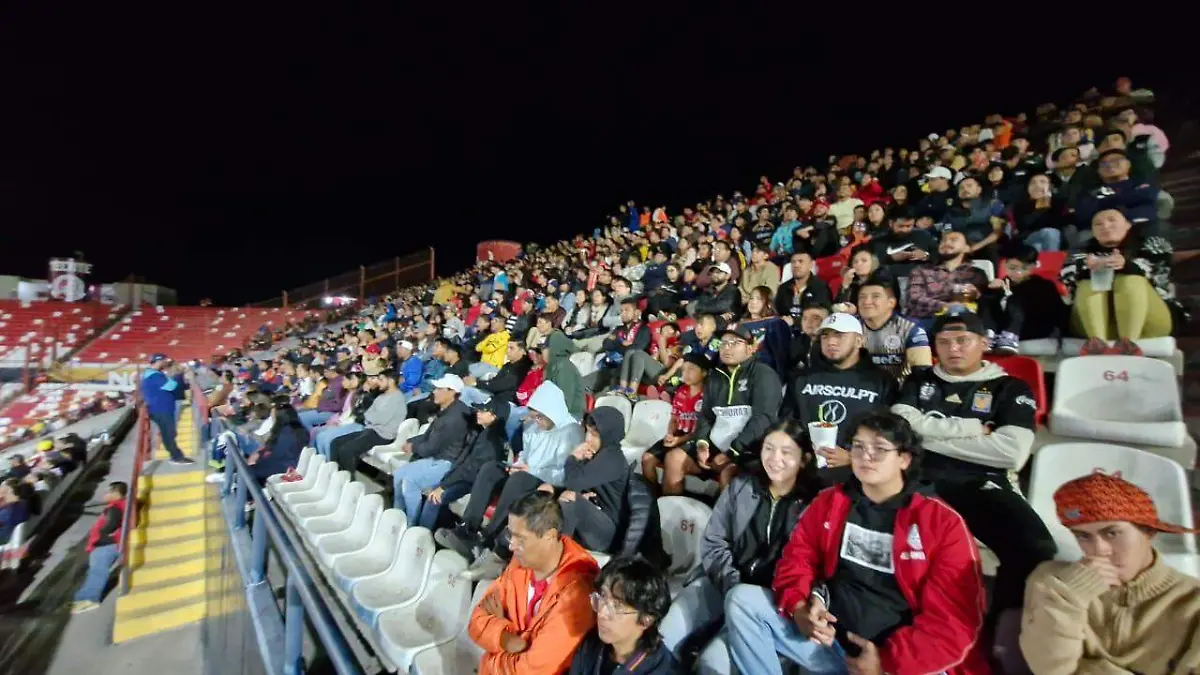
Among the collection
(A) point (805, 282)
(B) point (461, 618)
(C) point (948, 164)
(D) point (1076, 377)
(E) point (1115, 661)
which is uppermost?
(C) point (948, 164)

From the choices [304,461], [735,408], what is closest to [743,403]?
[735,408]

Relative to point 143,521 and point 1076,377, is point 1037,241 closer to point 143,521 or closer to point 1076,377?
point 1076,377

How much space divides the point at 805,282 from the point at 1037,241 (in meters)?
1.72

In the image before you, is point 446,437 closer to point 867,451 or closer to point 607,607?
point 607,607

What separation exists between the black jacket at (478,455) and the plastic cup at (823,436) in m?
2.30

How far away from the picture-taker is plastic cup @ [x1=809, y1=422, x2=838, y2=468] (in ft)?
8.57

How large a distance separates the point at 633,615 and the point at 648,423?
2.71m

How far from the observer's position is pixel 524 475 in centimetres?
346

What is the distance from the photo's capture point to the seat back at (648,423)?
4.39 metres

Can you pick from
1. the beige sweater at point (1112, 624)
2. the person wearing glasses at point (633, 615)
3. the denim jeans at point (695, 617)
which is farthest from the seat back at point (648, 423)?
the beige sweater at point (1112, 624)

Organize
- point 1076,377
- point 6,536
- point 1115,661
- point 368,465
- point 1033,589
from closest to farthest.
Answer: point 1115,661, point 1033,589, point 1076,377, point 368,465, point 6,536

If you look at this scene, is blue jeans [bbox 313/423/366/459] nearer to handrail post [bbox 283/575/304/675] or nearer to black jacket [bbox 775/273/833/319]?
handrail post [bbox 283/575/304/675]

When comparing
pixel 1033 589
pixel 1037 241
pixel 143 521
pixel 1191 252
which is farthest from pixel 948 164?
pixel 143 521

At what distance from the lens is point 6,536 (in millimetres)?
7137
